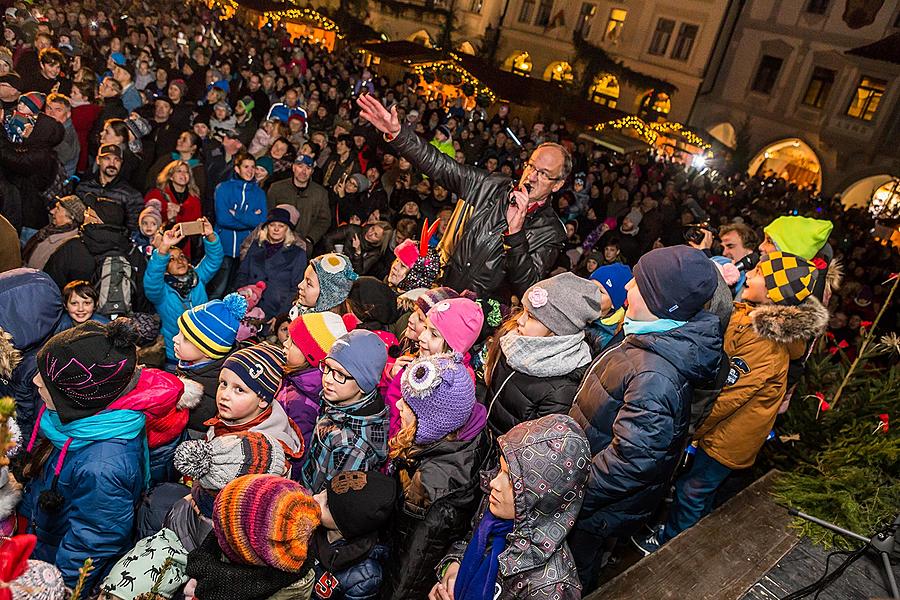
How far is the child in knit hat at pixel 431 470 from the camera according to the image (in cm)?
252

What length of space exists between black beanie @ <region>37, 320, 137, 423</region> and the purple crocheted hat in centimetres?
123

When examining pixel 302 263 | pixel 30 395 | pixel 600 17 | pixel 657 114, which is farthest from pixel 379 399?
pixel 600 17

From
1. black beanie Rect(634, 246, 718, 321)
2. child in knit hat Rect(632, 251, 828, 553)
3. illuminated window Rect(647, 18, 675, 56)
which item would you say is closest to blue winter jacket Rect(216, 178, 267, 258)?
black beanie Rect(634, 246, 718, 321)

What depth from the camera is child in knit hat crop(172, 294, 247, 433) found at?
3225 mm

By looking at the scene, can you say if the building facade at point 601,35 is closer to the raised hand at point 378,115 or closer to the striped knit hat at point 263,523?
the raised hand at point 378,115

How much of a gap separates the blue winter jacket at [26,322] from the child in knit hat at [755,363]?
13.0 ft

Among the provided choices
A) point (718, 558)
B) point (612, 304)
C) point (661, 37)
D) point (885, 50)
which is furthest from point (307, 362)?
point (661, 37)

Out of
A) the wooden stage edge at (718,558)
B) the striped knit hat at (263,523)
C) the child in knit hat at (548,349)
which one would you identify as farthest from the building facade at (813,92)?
the striped knit hat at (263,523)

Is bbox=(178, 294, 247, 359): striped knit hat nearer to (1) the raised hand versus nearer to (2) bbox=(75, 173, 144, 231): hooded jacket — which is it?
(1) the raised hand

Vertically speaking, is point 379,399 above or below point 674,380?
below

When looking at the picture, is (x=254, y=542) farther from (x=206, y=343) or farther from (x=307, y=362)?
(x=206, y=343)

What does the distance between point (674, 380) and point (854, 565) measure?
1843mm

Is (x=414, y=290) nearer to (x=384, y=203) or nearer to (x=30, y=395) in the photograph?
(x=30, y=395)

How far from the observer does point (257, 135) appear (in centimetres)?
800
